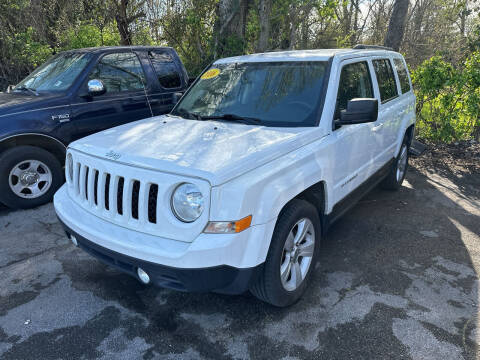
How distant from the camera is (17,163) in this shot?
4.56 meters

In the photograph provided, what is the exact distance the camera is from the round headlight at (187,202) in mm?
2242

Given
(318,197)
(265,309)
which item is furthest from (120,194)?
(318,197)

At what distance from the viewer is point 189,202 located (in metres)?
2.25

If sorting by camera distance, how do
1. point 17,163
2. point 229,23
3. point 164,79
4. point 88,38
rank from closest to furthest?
point 17,163 < point 164,79 < point 88,38 < point 229,23

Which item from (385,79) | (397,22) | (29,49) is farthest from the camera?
(29,49)

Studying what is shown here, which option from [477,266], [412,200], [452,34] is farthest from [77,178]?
[452,34]

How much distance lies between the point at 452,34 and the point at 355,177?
1249 centimetres

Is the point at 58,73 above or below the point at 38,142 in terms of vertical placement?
above

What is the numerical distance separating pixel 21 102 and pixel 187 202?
3.48 meters

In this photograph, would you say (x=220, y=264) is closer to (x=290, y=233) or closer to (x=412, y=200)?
(x=290, y=233)

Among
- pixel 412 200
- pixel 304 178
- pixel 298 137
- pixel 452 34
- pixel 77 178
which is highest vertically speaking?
pixel 452 34

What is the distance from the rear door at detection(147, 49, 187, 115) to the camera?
561cm

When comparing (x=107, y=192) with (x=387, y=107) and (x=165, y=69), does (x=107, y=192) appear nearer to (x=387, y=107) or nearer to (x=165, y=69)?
(x=387, y=107)

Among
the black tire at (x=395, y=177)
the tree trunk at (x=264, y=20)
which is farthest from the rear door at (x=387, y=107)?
the tree trunk at (x=264, y=20)
